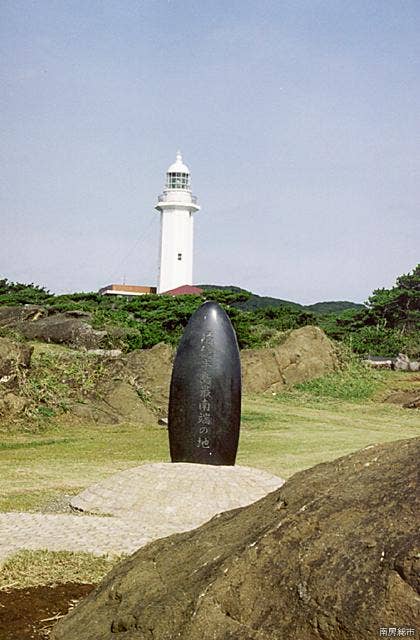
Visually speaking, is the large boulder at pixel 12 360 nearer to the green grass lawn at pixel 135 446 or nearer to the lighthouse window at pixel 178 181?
the green grass lawn at pixel 135 446

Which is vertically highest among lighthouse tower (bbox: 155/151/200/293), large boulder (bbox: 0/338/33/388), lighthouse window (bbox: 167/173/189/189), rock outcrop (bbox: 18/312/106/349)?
lighthouse window (bbox: 167/173/189/189)

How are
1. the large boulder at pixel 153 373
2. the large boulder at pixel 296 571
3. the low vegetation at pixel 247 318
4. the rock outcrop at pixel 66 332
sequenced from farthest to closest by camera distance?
the low vegetation at pixel 247 318 → the rock outcrop at pixel 66 332 → the large boulder at pixel 153 373 → the large boulder at pixel 296 571

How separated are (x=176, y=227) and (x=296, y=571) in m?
46.6

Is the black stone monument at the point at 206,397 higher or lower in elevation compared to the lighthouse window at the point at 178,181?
lower

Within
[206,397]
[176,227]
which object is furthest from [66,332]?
[176,227]

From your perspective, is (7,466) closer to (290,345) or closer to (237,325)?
(290,345)

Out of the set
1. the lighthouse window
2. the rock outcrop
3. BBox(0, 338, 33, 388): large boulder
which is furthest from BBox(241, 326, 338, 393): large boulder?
the lighthouse window

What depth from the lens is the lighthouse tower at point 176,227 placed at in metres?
48.9

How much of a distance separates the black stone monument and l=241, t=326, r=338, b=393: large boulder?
11034 mm

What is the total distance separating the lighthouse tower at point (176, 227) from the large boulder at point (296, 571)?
1766 inches

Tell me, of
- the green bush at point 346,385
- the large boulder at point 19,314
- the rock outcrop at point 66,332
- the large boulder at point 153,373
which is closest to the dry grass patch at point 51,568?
the large boulder at point 153,373

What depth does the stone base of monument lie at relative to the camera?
805cm

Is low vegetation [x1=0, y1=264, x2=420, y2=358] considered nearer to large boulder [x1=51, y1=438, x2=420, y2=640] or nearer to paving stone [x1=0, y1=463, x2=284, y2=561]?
paving stone [x1=0, y1=463, x2=284, y2=561]

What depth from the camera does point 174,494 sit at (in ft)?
27.9
